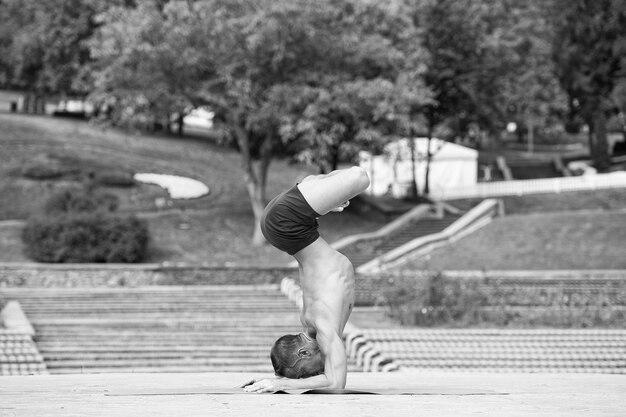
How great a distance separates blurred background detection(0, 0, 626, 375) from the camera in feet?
48.3

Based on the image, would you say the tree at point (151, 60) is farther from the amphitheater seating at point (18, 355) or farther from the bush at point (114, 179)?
the amphitheater seating at point (18, 355)

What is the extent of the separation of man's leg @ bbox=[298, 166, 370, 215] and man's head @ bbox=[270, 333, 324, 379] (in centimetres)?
86

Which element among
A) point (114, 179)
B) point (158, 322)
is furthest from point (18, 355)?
point (114, 179)

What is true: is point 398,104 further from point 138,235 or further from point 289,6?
point 138,235

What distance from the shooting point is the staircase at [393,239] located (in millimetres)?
30644

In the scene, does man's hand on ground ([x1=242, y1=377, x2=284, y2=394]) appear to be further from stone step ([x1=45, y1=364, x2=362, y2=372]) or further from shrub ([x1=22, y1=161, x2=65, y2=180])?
shrub ([x1=22, y1=161, x2=65, y2=180])

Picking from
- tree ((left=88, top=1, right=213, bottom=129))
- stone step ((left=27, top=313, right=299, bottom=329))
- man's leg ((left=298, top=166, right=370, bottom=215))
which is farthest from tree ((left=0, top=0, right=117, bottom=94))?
man's leg ((left=298, top=166, right=370, bottom=215))

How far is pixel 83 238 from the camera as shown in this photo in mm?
27781

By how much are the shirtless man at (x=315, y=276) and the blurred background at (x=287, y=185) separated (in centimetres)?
517

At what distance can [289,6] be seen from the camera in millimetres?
29016

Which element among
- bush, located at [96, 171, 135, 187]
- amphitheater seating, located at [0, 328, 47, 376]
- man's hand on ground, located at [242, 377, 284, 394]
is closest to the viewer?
man's hand on ground, located at [242, 377, 284, 394]

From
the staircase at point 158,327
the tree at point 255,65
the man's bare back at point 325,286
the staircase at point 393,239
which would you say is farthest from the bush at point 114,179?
the man's bare back at point 325,286

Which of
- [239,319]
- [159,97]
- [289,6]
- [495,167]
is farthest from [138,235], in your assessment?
[495,167]

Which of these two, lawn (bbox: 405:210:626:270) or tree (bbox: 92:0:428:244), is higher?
tree (bbox: 92:0:428:244)
